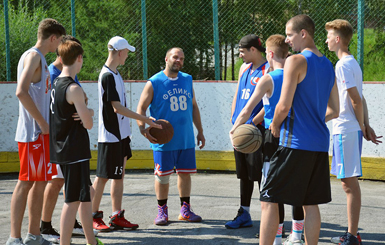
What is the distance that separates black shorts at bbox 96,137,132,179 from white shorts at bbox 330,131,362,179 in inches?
93.4

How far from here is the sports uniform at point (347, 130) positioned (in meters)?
5.34

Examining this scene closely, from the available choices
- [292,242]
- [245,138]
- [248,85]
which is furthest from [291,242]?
[248,85]

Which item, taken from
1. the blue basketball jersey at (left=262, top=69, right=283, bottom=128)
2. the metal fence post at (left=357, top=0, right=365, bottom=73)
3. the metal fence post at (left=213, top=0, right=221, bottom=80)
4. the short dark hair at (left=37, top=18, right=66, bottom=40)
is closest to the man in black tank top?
the short dark hair at (left=37, top=18, right=66, bottom=40)

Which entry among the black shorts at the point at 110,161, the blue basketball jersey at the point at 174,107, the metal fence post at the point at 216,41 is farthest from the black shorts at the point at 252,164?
the metal fence post at the point at 216,41

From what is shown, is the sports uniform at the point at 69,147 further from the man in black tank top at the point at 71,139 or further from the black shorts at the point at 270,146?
Answer: the black shorts at the point at 270,146

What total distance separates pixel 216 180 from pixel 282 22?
4077mm

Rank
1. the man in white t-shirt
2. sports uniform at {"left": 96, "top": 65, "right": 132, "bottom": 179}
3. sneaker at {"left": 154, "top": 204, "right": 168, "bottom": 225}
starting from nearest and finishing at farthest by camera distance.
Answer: the man in white t-shirt
sports uniform at {"left": 96, "top": 65, "right": 132, "bottom": 179}
sneaker at {"left": 154, "top": 204, "right": 168, "bottom": 225}

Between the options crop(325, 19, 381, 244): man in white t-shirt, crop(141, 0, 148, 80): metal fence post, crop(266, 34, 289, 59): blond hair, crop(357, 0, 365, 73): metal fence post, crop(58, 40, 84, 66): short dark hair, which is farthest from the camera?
crop(141, 0, 148, 80): metal fence post

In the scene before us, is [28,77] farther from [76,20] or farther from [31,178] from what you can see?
[76,20]

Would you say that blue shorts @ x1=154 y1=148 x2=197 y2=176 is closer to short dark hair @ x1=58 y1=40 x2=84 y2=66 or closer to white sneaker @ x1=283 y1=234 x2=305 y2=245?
white sneaker @ x1=283 y1=234 x2=305 y2=245

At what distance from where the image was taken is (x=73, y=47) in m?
4.81

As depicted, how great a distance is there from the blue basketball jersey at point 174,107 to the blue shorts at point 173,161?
7cm

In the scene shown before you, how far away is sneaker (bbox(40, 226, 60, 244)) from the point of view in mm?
5593

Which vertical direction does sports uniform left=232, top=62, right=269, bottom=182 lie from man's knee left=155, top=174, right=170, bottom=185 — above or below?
above
